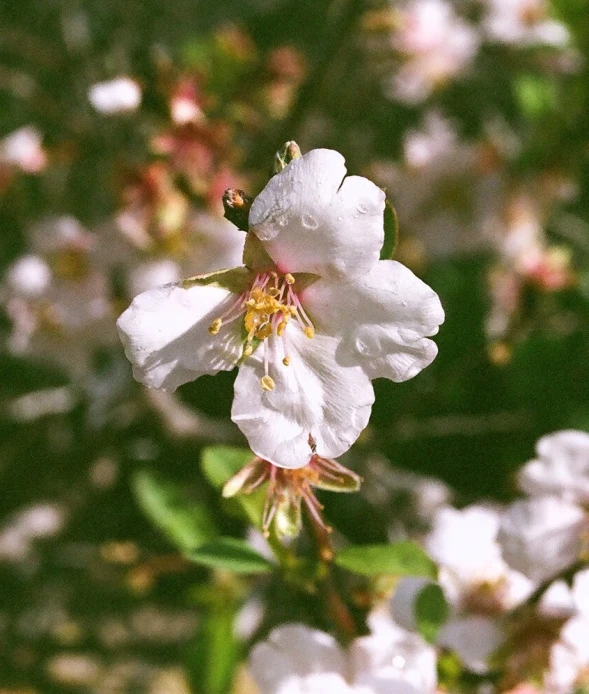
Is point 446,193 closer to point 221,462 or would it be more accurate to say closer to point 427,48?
point 427,48

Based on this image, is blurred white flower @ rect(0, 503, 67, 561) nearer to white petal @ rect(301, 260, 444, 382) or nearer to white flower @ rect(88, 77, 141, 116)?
white flower @ rect(88, 77, 141, 116)

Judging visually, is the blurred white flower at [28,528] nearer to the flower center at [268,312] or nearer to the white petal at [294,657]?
the white petal at [294,657]

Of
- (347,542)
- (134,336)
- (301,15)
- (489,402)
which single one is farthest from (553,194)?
(134,336)

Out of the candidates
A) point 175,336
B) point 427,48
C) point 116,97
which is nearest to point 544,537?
point 175,336

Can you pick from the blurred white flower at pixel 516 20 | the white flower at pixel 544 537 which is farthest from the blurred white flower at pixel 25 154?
the blurred white flower at pixel 516 20

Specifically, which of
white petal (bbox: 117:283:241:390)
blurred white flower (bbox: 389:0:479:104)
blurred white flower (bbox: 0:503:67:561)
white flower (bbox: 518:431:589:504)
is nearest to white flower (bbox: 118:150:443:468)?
white petal (bbox: 117:283:241:390)

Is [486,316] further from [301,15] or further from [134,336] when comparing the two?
[301,15]
